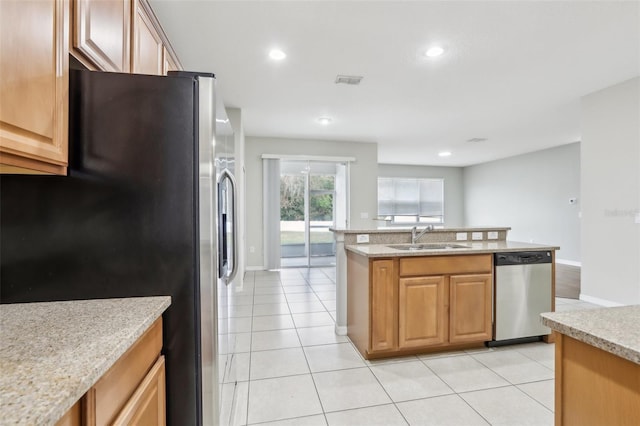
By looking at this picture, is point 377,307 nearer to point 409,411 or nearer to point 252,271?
point 409,411

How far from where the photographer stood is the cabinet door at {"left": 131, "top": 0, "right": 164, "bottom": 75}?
65.5 inches

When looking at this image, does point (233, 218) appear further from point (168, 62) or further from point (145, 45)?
point (168, 62)

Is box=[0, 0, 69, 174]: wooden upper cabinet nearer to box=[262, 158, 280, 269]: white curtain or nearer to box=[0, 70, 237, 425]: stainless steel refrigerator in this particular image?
box=[0, 70, 237, 425]: stainless steel refrigerator

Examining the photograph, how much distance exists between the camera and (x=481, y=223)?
9.27 metres

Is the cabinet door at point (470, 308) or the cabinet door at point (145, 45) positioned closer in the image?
the cabinet door at point (145, 45)

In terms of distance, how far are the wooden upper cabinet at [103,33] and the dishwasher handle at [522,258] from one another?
9.24ft

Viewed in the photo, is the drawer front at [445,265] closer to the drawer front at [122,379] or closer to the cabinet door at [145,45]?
the drawer front at [122,379]

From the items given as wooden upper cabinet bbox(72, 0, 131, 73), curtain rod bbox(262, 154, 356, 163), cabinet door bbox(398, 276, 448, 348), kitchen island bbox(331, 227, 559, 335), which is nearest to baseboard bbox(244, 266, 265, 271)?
curtain rod bbox(262, 154, 356, 163)

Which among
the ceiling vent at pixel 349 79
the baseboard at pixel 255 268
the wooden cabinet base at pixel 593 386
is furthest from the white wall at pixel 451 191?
the wooden cabinet base at pixel 593 386

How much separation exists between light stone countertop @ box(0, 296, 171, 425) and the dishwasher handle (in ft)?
8.02

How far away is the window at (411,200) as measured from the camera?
31.3 ft

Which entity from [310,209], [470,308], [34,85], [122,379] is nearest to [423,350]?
[470,308]

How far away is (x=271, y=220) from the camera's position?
5.75 metres

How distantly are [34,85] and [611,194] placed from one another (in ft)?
16.3
